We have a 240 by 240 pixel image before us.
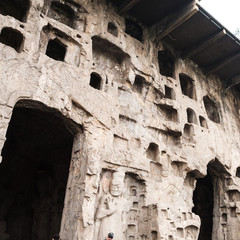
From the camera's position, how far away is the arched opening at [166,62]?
11.4 metres

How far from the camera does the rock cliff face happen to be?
6.97 m

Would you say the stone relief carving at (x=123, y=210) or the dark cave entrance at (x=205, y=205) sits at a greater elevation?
the dark cave entrance at (x=205, y=205)

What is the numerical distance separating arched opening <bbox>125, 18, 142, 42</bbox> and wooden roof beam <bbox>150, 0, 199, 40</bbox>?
440 mm

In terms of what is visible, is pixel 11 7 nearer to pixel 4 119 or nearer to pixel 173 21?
pixel 4 119

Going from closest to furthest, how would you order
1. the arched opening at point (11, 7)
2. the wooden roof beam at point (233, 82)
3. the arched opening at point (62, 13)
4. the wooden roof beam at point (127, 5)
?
the arched opening at point (11, 7)
the arched opening at point (62, 13)
the wooden roof beam at point (127, 5)
the wooden roof beam at point (233, 82)

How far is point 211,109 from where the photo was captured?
12.5 m

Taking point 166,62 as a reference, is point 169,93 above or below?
below

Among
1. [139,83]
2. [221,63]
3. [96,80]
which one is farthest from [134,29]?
[221,63]

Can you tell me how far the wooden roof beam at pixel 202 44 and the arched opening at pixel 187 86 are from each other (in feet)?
2.58

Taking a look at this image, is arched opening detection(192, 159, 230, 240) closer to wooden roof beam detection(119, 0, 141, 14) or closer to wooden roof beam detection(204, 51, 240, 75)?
wooden roof beam detection(204, 51, 240, 75)

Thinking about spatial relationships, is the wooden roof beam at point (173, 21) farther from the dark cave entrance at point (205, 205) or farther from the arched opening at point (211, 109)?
the dark cave entrance at point (205, 205)

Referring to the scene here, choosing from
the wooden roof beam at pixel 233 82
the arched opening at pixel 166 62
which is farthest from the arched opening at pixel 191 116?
the wooden roof beam at pixel 233 82

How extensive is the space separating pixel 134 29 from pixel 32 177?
21.0ft

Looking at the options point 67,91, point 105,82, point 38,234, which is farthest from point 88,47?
point 38,234
